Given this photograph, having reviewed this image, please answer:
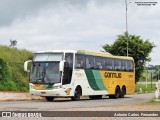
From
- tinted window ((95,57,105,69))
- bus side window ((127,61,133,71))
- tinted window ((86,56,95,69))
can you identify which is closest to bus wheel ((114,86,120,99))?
bus side window ((127,61,133,71))

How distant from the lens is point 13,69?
140 ft

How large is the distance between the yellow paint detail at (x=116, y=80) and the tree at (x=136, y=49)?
1827cm

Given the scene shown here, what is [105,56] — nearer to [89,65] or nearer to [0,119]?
[89,65]

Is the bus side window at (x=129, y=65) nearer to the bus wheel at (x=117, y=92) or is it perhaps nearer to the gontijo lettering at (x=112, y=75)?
the gontijo lettering at (x=112, y=75)

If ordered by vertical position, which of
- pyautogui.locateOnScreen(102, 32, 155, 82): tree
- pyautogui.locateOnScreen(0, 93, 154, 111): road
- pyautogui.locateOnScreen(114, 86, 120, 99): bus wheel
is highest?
pyautogui.locateOnScreen(102, 32, 155, 82): tree

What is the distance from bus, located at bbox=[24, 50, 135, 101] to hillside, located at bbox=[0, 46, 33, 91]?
600 centimetres

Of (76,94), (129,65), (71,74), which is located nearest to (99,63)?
(76,94)

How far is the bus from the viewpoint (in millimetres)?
30453

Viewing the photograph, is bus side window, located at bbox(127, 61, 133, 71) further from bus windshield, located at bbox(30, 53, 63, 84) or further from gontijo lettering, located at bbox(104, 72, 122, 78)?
bus windshield, located at bbox(30, 53, 63, 84)

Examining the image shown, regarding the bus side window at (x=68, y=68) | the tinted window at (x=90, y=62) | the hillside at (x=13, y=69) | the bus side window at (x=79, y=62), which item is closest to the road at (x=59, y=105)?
the bus side window at (x=68, y=68)

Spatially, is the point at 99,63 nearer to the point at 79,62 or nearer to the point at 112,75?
the point at 112,75

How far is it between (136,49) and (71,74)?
30134 millimetres

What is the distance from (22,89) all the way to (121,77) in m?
8.25

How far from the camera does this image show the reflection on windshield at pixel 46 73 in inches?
1198
